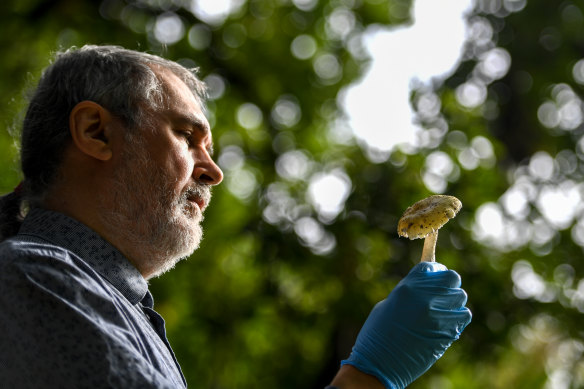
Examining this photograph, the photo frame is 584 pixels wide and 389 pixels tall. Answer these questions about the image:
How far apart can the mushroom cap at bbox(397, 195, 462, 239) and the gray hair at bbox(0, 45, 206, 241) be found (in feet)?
3.00

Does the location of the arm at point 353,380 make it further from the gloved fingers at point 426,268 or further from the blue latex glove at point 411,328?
the gloved fingers at point 426,268

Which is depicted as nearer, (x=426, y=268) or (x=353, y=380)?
(x=353, y=380)

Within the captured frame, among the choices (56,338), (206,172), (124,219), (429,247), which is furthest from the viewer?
(429,247)

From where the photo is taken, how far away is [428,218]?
2227mm

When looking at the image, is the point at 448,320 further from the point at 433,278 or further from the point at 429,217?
the point at 429,217

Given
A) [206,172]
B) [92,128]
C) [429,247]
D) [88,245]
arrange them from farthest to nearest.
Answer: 1. [429,247]
2. [206,172]
3. [92,128]
4. [88,245]

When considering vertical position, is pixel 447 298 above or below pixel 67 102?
below

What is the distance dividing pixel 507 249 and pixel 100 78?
6.39m

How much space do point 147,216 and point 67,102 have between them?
484mm

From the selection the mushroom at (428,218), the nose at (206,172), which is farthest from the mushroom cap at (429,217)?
the nose at (206,172)

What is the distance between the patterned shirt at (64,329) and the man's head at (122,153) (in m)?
0.29

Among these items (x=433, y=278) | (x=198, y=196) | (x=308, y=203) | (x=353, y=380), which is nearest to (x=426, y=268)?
(x=433, y=278)

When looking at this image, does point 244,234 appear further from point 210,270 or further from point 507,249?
point 507,249

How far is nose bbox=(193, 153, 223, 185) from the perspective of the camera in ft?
7.18
